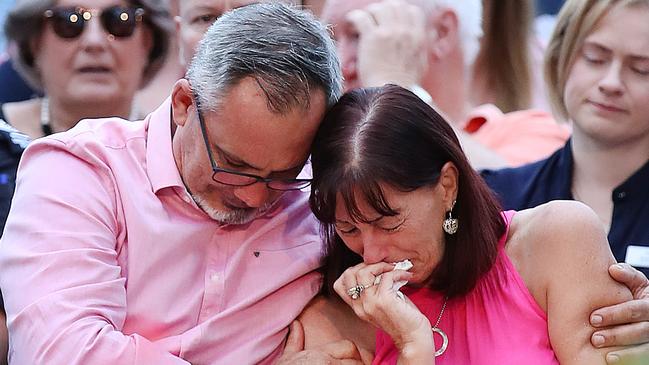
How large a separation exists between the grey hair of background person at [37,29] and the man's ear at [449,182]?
1.72 metres

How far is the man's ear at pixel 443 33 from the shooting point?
4.33 m

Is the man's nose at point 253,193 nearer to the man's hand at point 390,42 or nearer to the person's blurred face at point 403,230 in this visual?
the person's blurred face at point 403,230

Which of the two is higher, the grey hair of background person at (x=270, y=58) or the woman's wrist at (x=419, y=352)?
the grey hair of background person at (x=270, y=58)

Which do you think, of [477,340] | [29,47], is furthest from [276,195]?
[29,47]

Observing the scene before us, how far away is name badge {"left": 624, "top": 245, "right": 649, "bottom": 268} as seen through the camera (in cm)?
355

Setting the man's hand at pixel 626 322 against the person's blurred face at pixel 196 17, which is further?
the person's blurred face at pixel 196 17

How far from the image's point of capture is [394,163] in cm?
271

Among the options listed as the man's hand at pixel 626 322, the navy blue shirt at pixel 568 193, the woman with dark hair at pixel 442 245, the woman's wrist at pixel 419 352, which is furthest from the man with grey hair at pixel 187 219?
the navy blue shirt at pixel 568 193

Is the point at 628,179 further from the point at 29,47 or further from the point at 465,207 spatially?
the point at 29,47

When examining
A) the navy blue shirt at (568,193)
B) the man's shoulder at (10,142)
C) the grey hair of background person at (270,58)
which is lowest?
the navy blue shirt at (568,193)

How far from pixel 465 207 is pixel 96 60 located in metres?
1.71

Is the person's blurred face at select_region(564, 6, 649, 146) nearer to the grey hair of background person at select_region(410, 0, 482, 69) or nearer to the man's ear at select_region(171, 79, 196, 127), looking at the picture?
the grey hair of background person at select_region(410, 0, 482, 69)

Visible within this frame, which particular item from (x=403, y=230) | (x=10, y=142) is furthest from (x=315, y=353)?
(x=10, y=142)

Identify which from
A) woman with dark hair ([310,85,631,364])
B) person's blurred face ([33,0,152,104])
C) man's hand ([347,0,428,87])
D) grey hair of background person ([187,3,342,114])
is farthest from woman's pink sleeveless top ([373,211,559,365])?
person's blurred face ([33,0,152,104])
